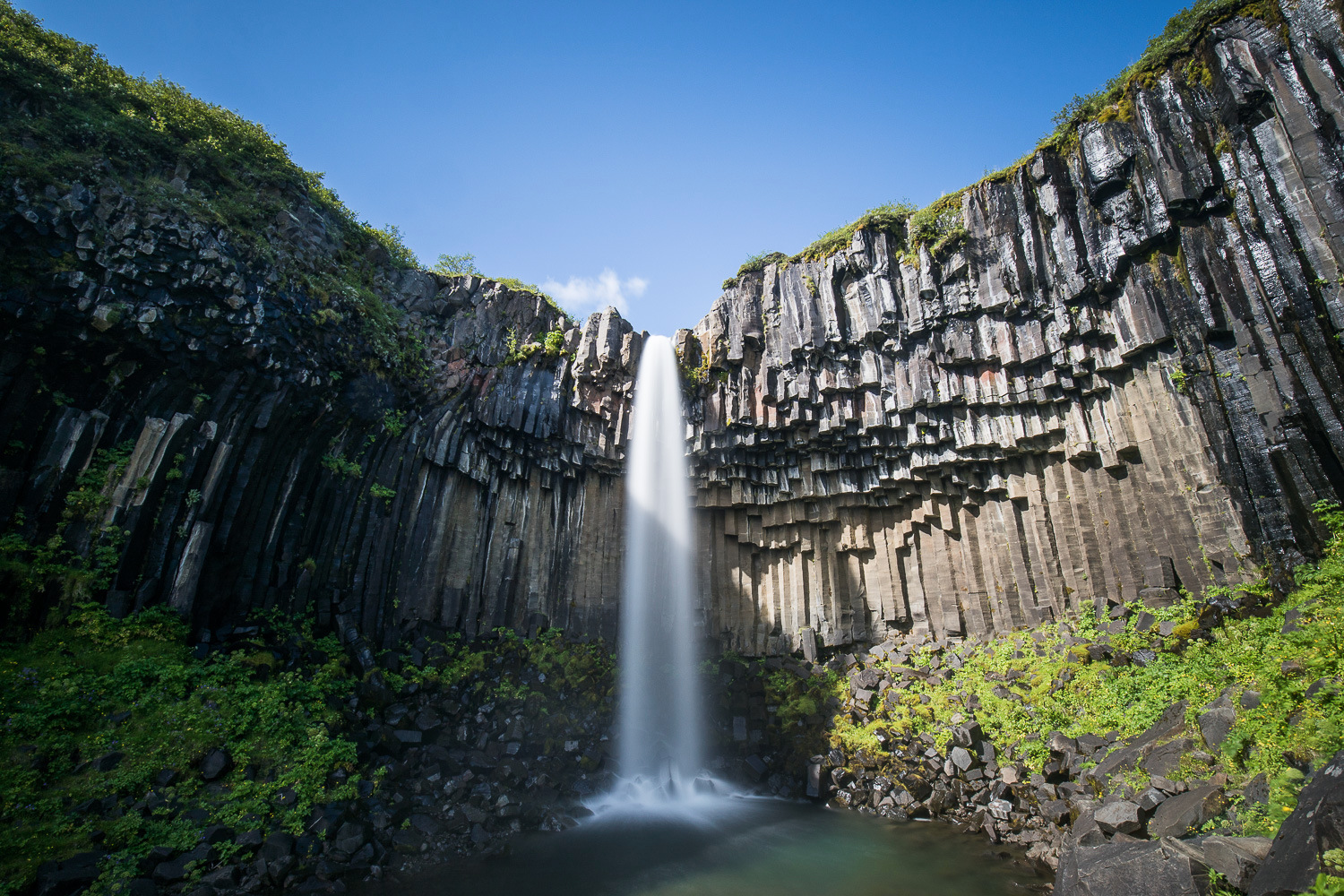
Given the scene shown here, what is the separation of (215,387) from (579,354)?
9.19 m

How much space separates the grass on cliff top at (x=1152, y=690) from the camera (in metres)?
7.09

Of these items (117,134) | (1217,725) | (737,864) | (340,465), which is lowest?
(737,864)

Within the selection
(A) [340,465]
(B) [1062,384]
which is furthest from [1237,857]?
(A) [340,465]

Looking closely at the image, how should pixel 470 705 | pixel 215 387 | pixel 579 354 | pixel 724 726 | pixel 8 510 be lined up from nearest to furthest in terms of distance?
pixel 8 510
pixel 215 387
pixel 470 705
pixel 724 726
pixel 579 354

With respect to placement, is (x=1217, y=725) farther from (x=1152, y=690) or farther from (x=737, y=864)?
(x=737, y=864)

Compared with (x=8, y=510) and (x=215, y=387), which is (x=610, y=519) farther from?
(x=8, y=510)

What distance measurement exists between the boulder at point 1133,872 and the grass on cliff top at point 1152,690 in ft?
3.74

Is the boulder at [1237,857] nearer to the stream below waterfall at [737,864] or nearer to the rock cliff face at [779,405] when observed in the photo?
the stream below waterfall at [737,864]

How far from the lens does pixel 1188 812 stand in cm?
712

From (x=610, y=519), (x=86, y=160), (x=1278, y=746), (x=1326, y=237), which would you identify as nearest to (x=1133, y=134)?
(x=1326, y=237)

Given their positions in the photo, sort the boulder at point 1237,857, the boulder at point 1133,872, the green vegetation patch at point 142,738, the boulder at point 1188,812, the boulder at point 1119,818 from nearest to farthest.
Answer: the boulder at point 1237,857 < the boulder at point 1133,872 < the boulder at point 1188,812 < the boulder at point 1119,818 < the green vegetation patch at point 142,738

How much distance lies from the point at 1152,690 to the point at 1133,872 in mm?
6020

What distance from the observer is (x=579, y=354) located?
61.6 ft

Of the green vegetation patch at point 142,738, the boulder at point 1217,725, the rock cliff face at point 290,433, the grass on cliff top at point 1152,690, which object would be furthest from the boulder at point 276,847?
the boulder at point 1217,725
